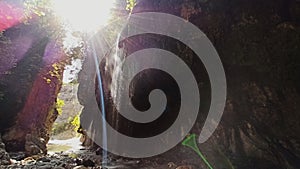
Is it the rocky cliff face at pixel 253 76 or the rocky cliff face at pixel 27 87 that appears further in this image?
the rocky cliff face at pixel 27 87

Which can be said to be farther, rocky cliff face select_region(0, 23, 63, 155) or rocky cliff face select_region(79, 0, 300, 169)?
rocky cliff face select_region(0, 23, 63, 155)

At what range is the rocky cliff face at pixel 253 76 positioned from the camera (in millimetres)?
5793

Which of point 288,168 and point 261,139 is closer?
point 288,168

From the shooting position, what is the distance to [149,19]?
932 centimetres

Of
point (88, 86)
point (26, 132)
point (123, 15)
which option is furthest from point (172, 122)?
point (88, 86)

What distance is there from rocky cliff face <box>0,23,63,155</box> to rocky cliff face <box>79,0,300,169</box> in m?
11.4

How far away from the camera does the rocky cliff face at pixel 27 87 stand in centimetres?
1601

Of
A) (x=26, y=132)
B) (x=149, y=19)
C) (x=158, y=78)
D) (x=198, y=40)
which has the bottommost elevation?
(x=26, y=132)

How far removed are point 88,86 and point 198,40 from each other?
19.1 m

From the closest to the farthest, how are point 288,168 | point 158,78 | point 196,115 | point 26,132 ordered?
point 288,168
point 196,115
point 158,78
point 26,132

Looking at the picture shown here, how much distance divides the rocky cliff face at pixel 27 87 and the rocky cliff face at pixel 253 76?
11.4m

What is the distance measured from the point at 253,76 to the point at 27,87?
583 inches

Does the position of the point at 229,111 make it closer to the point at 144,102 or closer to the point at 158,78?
the point at 158,78

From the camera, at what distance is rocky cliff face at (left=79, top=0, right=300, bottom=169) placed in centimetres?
579
